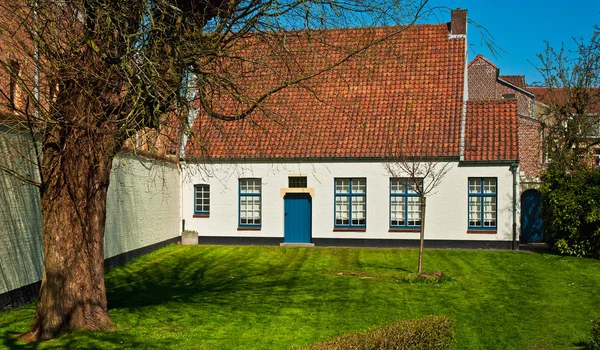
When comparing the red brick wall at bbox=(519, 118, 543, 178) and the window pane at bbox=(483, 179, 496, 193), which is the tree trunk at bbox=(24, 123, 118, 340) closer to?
the window pane at bbox=(483, 179, 496, 193)

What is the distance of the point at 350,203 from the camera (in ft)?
80.9

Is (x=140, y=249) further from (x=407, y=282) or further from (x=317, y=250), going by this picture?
(x=407, y=282)

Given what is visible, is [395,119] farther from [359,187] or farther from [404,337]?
[404,337]

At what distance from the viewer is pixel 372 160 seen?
24234mm

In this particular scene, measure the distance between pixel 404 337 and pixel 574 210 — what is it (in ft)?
53.5

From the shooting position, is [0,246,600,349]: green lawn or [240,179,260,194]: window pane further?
[240,179,260,194]: window pane

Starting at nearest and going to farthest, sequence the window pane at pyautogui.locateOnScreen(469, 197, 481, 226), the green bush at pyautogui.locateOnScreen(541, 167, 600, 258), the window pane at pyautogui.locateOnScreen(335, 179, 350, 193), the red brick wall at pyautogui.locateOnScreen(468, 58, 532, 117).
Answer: the green bush at pyautogui.locateOnScreen(541, 167, 600, 258) → the window pane at pyautogui.locateOnScreen(469, 197, 481, 226) → the window pane at pyautogui.locateOnScreen(335, 179, 350, 193) → the red brick wall at pyautogui.locateOnScreen(468, 58, 532, 117)

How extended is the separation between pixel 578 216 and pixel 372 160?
7.33m

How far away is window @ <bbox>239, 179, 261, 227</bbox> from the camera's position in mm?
25562

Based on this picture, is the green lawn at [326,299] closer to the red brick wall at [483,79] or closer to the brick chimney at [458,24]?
the brick chimney at [458,24]

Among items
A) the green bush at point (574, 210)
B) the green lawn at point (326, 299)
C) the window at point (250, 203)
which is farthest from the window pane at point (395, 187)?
the window at point (250, 203)

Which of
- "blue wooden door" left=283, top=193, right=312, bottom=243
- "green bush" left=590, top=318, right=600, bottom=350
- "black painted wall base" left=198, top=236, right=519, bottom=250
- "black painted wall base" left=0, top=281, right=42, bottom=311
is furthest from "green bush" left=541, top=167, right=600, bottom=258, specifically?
"black painted wall base" left=0, top=281, right=42, bottom=311

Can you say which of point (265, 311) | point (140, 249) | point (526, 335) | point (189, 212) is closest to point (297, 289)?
point (265, 311)

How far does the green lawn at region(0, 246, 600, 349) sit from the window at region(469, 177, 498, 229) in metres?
1.29
